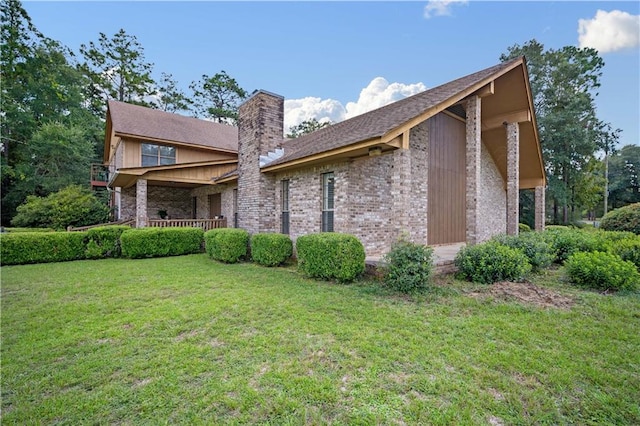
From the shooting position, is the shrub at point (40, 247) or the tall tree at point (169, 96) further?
the tall tree at point (169, 96)

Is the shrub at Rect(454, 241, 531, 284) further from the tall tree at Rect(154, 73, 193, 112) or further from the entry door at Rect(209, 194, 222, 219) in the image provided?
the tall tree at Rect(154, 73, 193, 112)

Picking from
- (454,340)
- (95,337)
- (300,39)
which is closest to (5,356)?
(95,337)

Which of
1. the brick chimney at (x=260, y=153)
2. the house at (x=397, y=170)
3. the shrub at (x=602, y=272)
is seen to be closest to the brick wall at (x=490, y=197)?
the house at (x=397, y=170)

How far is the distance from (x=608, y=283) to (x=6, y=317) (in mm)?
10462

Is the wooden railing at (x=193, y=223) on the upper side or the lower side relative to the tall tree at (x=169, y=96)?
lower

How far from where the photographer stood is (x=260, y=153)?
10125mm

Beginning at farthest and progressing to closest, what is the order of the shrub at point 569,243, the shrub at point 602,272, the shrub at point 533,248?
1. the shrub at point 569,243
2. the shrub at point 533,248
3. the shrub at point 602,272

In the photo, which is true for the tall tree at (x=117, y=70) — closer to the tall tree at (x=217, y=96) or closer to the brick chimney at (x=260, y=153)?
the tall tree at (x=217, y=96)

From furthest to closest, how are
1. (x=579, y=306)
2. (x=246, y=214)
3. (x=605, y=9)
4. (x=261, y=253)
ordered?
(x=246, y=214) < (x=605, y=9) < (x=261, y=253) < (x=579, y=306)

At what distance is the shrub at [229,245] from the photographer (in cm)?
883

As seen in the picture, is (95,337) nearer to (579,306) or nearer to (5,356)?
(5,356)

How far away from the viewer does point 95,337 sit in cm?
371

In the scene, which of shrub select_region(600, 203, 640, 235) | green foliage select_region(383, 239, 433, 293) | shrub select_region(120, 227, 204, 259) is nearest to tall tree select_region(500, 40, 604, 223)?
shrub select_region(600, 203, 640, 235)

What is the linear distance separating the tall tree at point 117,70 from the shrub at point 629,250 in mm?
34415
